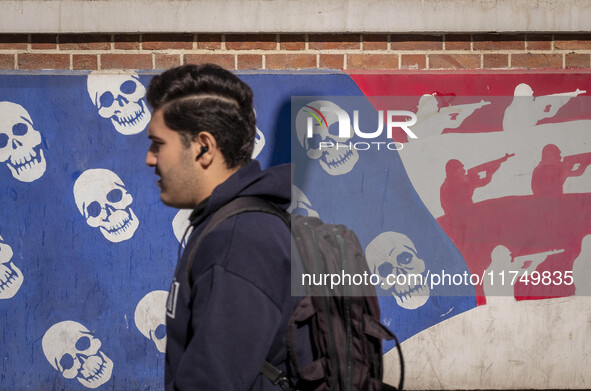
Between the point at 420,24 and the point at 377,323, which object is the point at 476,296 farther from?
the point at 377,323

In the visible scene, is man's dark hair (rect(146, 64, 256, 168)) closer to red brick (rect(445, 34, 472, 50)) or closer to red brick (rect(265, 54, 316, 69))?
red brick (rect(265, 54, 316, 69))

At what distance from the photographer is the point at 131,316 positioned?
14.2 ft

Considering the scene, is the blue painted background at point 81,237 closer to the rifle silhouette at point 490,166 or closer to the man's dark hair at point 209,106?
the rifle silhouette at point 490,166

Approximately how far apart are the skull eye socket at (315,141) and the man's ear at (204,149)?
8.59ft

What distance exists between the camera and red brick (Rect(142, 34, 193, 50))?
170 inches

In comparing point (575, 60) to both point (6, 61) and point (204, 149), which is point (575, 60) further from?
point (6, 61)

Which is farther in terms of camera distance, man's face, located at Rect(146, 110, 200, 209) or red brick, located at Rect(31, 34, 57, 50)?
red brick, located at Rect(31, 34, 57, 50)

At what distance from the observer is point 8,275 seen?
4.30 m

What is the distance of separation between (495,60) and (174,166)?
3267 millimetres

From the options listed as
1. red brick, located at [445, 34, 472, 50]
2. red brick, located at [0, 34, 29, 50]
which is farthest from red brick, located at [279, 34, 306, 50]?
red brick, located at [0, 34, 29, 50]

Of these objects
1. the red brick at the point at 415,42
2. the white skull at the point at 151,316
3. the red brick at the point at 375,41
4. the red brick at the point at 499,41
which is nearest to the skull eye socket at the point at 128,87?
the white skull at the point at 151,316

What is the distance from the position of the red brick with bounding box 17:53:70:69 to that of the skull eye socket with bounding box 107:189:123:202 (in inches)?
36.8

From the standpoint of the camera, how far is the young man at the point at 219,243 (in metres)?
1.49

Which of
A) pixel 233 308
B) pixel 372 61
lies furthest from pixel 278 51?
pixel 233 308
